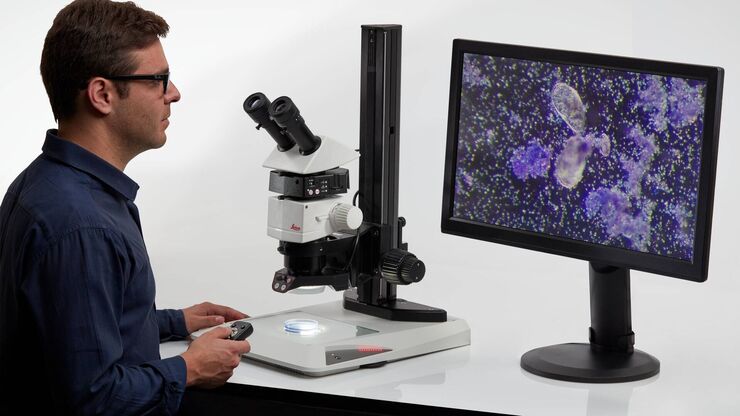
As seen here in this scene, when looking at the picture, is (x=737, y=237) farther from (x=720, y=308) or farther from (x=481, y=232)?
(x=481, y=232)

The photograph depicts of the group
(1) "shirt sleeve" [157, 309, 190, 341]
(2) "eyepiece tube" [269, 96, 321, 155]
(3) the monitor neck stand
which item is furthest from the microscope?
(3) the monitor neck stand

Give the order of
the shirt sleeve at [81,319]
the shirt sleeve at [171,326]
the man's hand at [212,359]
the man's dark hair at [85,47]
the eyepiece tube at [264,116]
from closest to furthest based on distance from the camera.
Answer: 1. the shirt sleeve at [81,319]
2. the man's dark hair at [85,47]
3. the man's hand at [212,359]
4. the eyepiece tube at [264,116]
5. the shirt sleeve at [171,326]

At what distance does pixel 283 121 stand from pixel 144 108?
0.45 metres

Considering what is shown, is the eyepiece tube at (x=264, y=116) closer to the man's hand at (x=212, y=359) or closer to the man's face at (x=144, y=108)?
the man's face at (x=144, y=108)

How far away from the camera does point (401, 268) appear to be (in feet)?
10.5

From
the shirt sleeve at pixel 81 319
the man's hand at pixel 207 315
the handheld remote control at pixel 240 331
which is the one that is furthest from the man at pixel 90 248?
the man's hand at pixel 207 315

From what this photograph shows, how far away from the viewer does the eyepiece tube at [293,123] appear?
3006 mm

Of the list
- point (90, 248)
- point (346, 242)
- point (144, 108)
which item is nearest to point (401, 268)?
point (346, 242)

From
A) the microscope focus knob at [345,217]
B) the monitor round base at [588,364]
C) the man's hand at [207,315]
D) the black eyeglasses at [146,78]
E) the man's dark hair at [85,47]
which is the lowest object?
the monitor round base at [588,364]

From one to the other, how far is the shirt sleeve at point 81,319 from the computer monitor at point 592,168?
923mm

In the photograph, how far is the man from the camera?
7.95ft

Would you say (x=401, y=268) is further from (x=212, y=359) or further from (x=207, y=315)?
(x=212, y=359)

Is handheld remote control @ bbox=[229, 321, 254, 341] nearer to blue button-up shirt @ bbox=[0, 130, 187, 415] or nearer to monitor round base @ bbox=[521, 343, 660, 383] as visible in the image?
blue button-up shirt @ bbox=[0, 130, 187, 415]

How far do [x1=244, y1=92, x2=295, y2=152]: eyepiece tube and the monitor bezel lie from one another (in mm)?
364
